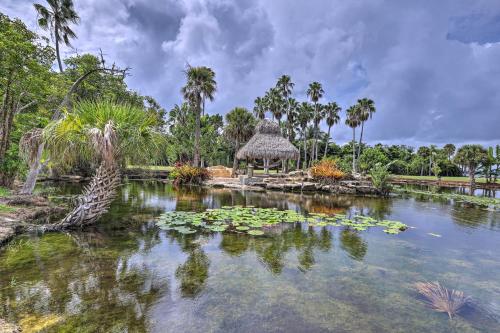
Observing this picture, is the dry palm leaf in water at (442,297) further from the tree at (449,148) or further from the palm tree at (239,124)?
the tree at (449,148)

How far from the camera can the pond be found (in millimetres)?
3223

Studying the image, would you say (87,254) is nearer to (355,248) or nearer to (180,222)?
(180,222)

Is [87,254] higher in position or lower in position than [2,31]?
lower

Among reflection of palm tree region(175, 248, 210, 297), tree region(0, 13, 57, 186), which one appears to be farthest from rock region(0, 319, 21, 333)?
tree region(0, 13, 57, 186)

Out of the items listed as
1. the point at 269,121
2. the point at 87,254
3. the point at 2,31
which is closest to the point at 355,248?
the point at 87,254

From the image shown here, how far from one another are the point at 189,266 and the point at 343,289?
266cm

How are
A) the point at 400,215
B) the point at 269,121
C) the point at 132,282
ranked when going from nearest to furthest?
the point at 132,282 → the point at 400,215 → the point at 269,121

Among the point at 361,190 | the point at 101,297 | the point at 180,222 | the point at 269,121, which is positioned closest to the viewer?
the point at 101,297

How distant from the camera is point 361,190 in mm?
18203

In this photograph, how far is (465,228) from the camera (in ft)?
29.0

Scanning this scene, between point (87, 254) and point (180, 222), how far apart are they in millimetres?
2988

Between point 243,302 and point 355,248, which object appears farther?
point 355,248

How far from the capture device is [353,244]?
6.55 meters

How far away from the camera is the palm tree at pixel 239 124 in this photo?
28906 millimetres
